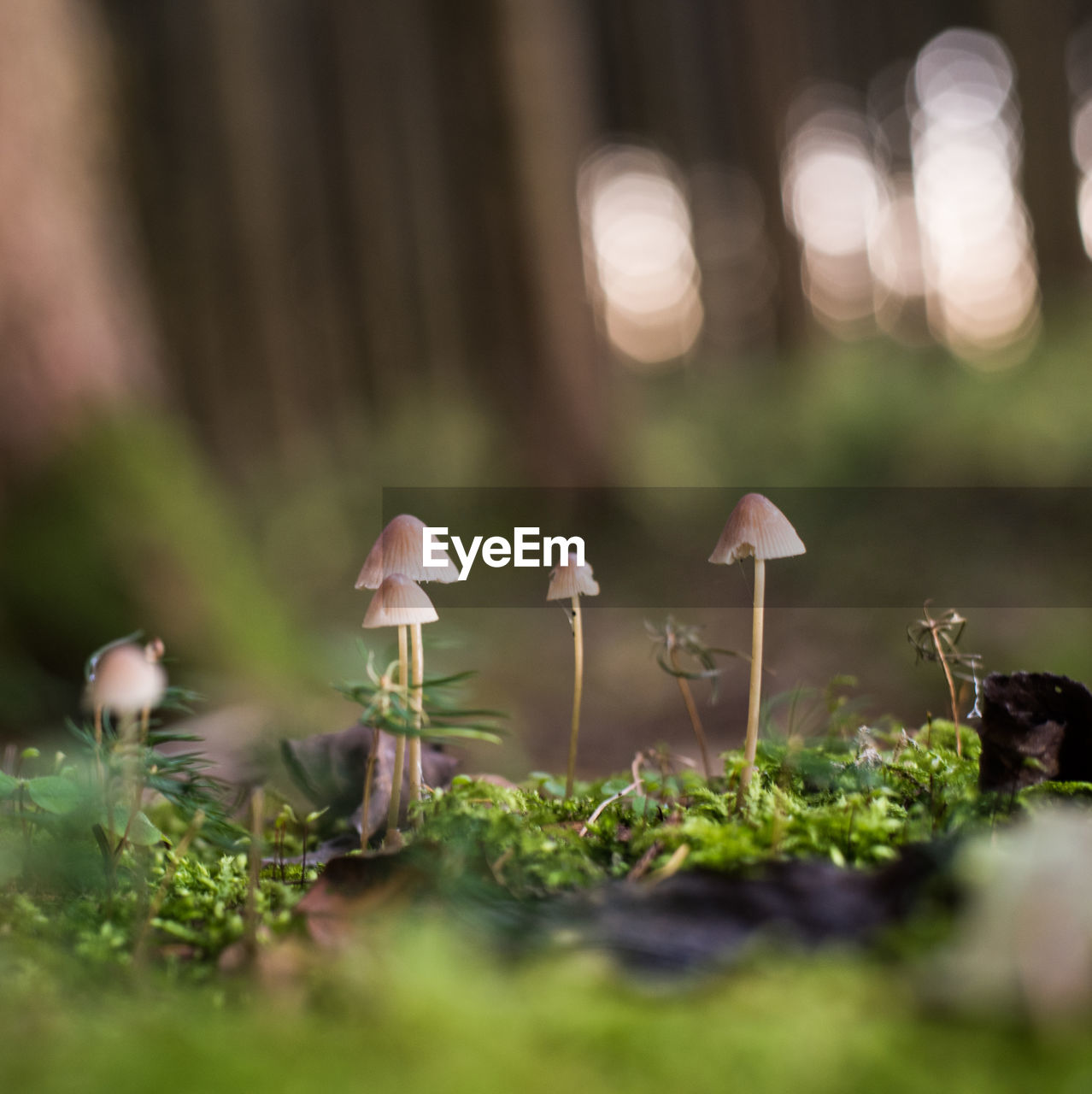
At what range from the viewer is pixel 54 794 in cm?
135

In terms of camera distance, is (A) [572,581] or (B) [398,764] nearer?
(B) [398,764]

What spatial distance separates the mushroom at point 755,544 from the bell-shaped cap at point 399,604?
47cm

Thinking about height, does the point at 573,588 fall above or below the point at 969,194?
below

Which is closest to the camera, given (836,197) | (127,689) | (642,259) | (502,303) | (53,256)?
(127,689)

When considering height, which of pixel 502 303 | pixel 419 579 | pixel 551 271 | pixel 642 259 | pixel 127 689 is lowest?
pixel 127 689

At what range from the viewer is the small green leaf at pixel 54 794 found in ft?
4.37

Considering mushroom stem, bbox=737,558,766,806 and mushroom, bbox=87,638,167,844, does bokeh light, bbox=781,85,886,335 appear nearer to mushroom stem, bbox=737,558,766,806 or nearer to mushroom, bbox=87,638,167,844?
mushroom stem, bbox=737,558,766,806

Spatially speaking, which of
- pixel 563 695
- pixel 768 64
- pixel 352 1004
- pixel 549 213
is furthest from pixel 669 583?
pixel 768 64

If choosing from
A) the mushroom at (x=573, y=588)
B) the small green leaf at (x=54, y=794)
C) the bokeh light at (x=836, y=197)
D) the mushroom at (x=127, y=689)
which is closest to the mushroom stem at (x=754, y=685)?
the mushroom at (x=573, y=588)

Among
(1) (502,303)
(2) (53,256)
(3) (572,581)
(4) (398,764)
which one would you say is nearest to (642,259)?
(1) (502,303)

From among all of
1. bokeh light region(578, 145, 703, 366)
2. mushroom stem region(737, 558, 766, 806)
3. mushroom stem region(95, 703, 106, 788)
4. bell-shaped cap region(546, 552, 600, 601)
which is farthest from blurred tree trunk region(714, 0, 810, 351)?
mushroom stem region(95, 703, 106, 788)

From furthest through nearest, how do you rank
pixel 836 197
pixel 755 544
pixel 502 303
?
1. pixel 836 197
2. pixel 502 303
3. pixel 755 544

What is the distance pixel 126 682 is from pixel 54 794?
Answer: 31 centimetres

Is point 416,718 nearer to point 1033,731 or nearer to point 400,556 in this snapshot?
point 400,556
